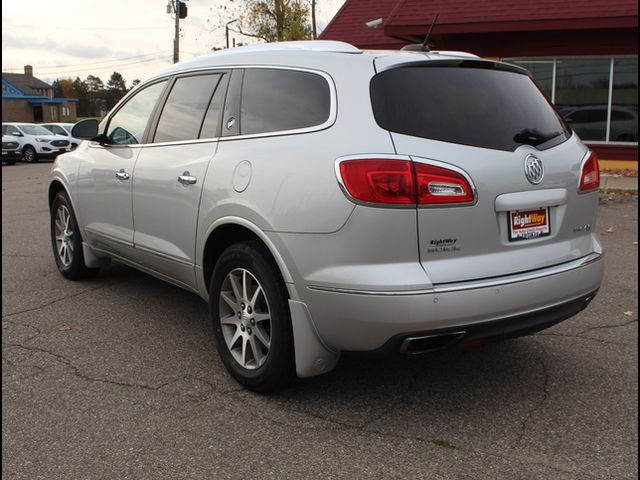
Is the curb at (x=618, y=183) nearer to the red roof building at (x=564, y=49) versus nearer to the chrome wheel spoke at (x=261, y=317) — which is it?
the red roof building at (x=564, y=49)

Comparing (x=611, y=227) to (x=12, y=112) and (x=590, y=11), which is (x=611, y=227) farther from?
(x=12, y=112)

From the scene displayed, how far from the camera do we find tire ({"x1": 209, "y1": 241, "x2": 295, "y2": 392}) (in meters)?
3.37

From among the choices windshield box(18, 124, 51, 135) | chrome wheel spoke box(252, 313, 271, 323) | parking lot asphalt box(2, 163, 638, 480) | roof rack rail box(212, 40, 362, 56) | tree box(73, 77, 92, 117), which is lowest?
parking lot asphalt box(2, 163, 638, 480)

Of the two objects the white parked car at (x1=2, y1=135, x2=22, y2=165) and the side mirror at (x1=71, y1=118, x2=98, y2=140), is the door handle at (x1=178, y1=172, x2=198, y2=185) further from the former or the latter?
the white parked car at (x1=2, y1=135, x2=22, y2=165)

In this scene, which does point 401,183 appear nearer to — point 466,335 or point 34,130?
point 466,335

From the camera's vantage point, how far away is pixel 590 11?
549 inches

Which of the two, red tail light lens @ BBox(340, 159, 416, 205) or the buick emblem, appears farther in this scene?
the buick emblem

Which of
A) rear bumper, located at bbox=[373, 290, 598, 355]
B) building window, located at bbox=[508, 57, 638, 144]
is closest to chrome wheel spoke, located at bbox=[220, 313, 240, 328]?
rear bumper, located at bbox=[373, 290, 598, 355]

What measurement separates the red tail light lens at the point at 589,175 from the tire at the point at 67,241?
409cm

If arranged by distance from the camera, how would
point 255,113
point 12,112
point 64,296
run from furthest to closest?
point 12,112 < point 64,296 < point 255,113

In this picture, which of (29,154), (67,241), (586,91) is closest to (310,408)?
(67,241)

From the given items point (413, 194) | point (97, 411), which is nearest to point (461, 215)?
point (413, 194)

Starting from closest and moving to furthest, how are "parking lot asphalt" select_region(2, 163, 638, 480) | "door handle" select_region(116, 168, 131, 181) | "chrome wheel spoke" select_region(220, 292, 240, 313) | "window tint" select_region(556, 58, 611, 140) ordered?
"parking lot asphalt" select_region(2, 163, 638, 480) < "chrome wheel spoke" select_region(220, 292, 240, 313) < "door handle" select_region(116, 168, 131, 181) < "window tint" select_region(556, 58, 611, 140)

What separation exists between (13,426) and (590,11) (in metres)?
14.0
